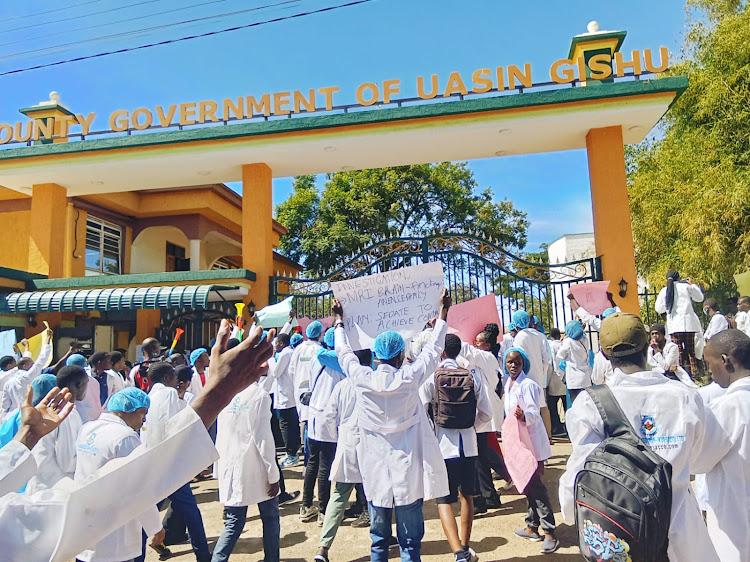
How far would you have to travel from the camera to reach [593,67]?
36.4 feet

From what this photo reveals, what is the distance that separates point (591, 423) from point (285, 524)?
429cm

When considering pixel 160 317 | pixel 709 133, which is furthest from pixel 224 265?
pixel 709 133

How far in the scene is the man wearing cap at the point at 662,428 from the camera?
2.38 m

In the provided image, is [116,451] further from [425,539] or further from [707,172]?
[707,172]

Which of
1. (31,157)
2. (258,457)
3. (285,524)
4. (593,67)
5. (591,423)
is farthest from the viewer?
(31,157)

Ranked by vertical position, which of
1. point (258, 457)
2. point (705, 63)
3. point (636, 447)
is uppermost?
point (705, 63)

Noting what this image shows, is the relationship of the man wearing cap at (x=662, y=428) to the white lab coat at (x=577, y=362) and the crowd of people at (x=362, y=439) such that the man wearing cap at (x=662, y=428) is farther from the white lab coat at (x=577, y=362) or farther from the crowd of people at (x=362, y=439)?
the white lab coat at (x=577, y=362)

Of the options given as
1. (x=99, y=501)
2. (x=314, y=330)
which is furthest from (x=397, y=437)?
(x=314, y=330)

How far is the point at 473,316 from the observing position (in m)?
5.94

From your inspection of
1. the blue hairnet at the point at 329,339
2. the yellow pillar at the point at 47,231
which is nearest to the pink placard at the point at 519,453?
the blue hairnet at the point at 329,339

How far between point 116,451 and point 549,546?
3490 mm

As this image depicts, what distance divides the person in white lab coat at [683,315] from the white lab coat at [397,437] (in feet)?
22.2

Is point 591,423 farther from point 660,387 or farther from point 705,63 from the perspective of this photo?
point 705,63

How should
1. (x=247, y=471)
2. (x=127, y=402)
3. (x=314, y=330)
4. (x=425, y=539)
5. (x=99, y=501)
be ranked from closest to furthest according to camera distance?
(x=99, y=501) < (x=127, y=402) < (x=247, y=471) < (x=425, y=539) < (x=314, y=330)
